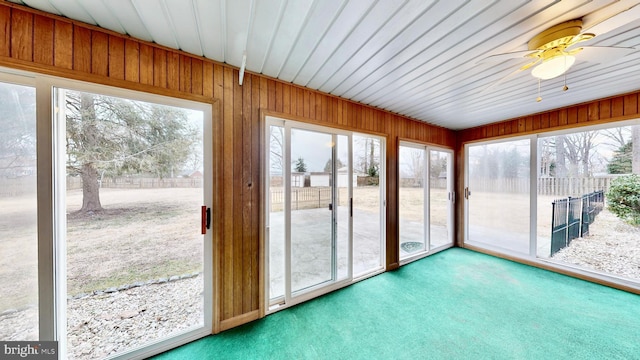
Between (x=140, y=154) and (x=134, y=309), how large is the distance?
1256mm

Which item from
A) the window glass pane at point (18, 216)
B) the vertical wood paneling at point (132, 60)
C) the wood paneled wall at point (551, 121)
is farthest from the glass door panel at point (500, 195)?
the window glass pane at point (18, 216)

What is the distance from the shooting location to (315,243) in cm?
255

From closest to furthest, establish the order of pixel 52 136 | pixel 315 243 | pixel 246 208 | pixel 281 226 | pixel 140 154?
1. pixel 52 136
2. pixel 140 154
3. pixel 246 208
4. pixel 281 226
5. pixel 315 243

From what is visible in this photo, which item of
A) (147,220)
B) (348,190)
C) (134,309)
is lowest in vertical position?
(134,309)

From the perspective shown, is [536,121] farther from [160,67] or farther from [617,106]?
[160,67]

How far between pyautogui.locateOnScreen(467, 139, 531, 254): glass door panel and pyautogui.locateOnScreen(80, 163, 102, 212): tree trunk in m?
5.37

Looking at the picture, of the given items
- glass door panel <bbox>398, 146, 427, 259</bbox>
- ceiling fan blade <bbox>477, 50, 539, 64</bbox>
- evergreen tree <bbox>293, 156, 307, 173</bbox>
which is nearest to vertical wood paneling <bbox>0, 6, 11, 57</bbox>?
evergreen tree <bbox>293, 156, 307, 173</bbox>

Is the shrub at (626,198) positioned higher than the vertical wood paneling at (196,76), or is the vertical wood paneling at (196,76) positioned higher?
the vertical wood paneling at (196,76)

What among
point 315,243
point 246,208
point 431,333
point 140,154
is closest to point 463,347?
point 431,333

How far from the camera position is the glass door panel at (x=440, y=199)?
154 inches

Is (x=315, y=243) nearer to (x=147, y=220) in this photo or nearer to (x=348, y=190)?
(x=348, y=190)

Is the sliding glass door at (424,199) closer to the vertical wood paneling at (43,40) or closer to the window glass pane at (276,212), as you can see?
the window glass pane at (276,212)

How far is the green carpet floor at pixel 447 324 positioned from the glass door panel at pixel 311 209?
0.31 metres

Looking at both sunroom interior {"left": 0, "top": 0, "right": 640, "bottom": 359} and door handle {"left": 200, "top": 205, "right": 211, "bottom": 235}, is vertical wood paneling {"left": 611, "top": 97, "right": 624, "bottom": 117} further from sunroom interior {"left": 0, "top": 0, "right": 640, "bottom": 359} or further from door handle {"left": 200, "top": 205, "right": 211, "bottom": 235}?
door handle {"left": 200, "top": 205, "right": 211, "bottom": 235}
